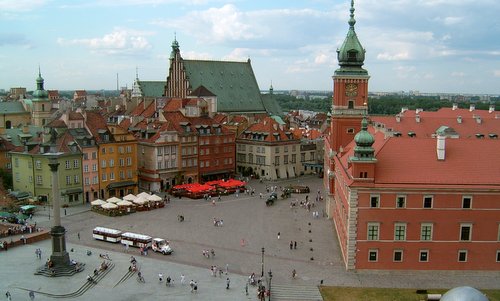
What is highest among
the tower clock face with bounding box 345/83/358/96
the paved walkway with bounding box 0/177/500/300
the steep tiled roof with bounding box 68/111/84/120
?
the tower clock face with bounding box 345/83/358/96

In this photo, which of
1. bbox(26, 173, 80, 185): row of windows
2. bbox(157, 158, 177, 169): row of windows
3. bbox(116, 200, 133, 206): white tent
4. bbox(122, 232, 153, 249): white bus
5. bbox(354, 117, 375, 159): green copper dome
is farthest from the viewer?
bbox(157, 158, 177, 169): row of windows

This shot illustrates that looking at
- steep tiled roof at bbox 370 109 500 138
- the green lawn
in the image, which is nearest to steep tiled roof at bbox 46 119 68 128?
steep tiled roof at bbox 370 109 500 138

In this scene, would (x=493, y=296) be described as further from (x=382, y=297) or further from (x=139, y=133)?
(x=139, y=133)

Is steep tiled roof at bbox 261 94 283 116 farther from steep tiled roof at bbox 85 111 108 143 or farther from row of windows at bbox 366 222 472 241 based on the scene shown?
row of windows at bbox 366 222 472 241

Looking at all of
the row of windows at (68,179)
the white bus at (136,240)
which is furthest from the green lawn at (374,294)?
the row of windows at (68,179)

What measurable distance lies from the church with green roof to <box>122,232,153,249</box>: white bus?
53.7 meters

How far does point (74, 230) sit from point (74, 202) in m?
13.1

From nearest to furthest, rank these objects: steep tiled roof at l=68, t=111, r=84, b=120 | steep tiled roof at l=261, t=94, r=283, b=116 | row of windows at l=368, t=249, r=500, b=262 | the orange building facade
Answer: the orange building facade < row of windows at l=368, t=249, r=500, b=262 < steep tiled roof at l=68, t=111, r=84, b=120 < steep tiled roof at l=261, t=94, r=283, b=116

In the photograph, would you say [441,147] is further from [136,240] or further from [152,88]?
[152,88]

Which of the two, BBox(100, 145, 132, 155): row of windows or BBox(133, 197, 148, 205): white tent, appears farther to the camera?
BBox(100, 145, 132, 155): row of windows

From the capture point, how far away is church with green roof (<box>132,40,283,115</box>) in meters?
109

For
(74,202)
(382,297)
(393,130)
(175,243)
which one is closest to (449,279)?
(382,297)

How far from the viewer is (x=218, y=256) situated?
4959 centimetres

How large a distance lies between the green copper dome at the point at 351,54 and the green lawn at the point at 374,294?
3149 centimetres
